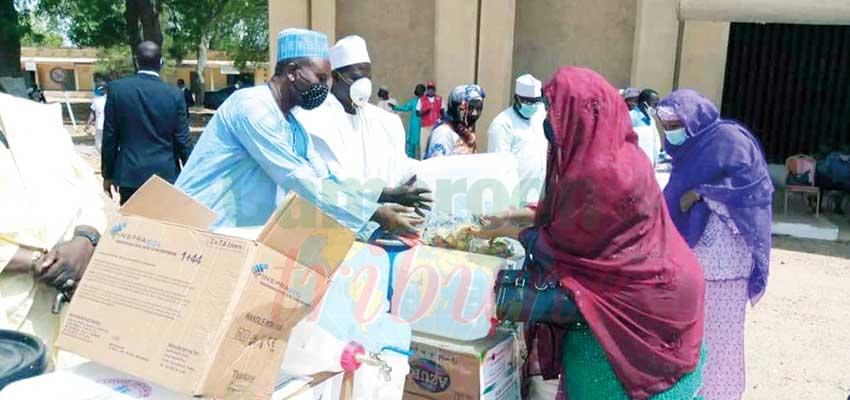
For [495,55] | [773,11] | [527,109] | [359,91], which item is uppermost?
[773,11]

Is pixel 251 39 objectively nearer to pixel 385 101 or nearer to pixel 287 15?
pixel 287 15

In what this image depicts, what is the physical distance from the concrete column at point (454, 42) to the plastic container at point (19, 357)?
7.85 meters

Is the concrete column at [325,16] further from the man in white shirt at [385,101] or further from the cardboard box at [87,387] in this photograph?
the cardboard box at [87,387]

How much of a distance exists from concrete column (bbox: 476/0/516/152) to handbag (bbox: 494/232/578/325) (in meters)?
6.86

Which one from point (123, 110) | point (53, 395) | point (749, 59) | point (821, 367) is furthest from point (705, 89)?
point (53, 395)

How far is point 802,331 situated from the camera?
437cm

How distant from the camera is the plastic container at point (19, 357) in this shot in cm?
129

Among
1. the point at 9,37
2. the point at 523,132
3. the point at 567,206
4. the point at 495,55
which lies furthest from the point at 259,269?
the point at 9,37

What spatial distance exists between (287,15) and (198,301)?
888cm

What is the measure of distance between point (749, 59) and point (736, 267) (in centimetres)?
744

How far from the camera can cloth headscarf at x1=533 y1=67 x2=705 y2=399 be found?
5.63ft

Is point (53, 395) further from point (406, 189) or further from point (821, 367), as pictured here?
point (821, 367)

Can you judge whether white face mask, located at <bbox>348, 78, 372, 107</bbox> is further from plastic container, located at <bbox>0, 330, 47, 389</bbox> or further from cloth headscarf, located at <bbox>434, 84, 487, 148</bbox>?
plastic container, located at <bbox>0, 330, 47, 389</bbox>

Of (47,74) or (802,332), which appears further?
(47,74)
